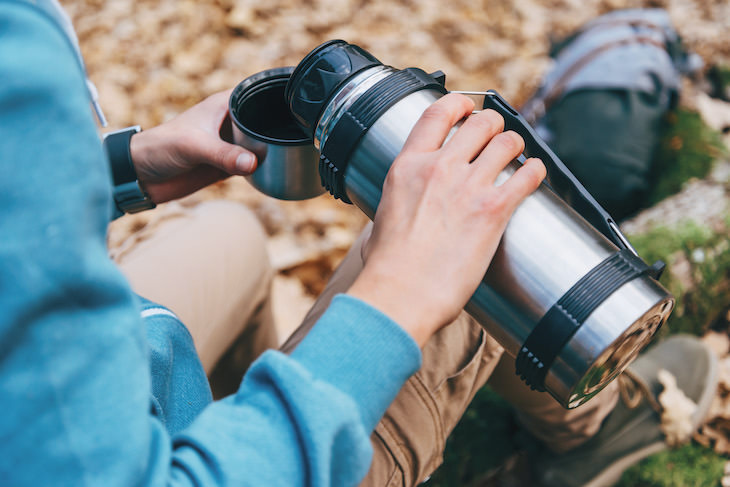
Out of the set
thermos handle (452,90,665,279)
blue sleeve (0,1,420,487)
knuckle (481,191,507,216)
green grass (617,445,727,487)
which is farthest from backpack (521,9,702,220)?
blue sleeve (0,1,420,487)

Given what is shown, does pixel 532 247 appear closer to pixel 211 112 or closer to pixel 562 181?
pixel 562 181

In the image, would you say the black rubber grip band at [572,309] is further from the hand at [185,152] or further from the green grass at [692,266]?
the green grass at [692,266]

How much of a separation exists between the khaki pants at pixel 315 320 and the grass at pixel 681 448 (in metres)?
0.17

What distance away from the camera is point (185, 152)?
43.8 inches

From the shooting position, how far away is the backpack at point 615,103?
2043 mm

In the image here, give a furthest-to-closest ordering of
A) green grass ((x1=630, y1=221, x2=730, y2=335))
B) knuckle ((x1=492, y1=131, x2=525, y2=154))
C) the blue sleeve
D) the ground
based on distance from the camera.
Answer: the ground, green grass ((x1=630, y1=221, x2=730, y2=335)), knuckle ((x1=492, y1=131, x2=525, y2=154)), the blue sleeve

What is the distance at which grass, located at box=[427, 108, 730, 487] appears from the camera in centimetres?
137

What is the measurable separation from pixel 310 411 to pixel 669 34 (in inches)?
94.1

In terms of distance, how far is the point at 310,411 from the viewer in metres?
0.58

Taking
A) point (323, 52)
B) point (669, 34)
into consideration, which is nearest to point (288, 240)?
point (323, 52)

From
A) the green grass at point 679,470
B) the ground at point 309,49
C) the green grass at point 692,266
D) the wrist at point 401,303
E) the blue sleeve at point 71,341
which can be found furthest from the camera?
the ground at point 309,49

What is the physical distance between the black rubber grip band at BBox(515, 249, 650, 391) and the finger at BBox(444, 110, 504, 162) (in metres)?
0.22

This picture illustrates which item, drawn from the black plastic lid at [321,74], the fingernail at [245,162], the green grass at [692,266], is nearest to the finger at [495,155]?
the black plastic lid at [321,74]

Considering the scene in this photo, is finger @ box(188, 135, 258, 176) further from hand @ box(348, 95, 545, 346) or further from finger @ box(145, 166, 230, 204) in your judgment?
hand @ box(348, 95, 545, 346)
